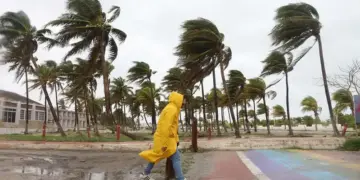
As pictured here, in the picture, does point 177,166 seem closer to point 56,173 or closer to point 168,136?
point 168,136

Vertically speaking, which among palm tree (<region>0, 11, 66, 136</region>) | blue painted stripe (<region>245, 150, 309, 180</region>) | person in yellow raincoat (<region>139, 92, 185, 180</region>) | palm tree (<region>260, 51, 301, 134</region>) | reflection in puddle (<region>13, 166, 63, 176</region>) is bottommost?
blue painted stripe (<region>245, 150, 309, 180</region>)

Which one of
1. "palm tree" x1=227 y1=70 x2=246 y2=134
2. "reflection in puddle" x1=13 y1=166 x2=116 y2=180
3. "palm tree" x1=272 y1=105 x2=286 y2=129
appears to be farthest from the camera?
"palm tree" x1=272 y1=105 x2=286 y2=129

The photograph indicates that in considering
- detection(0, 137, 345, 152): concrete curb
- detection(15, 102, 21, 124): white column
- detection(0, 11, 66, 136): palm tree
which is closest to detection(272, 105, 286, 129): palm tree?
detection(15, 102, 21, 124): white column

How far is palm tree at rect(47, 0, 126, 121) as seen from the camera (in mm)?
19344

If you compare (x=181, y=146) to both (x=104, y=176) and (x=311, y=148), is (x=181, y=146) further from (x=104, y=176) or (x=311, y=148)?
(x=104, y=176)

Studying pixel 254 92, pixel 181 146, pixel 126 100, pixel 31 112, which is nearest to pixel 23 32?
pixel 181 146

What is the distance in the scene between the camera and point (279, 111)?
71750 millimetres

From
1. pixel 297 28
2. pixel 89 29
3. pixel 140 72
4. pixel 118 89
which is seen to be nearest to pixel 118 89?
pixel 118 89

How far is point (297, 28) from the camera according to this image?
15336 millimetres

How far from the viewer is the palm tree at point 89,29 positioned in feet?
63.5

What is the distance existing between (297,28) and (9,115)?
53296mm

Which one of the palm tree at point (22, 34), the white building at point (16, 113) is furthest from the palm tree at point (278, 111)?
the palm tree at point (22, 34)

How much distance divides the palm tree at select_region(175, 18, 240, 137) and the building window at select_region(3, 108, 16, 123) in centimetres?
4530

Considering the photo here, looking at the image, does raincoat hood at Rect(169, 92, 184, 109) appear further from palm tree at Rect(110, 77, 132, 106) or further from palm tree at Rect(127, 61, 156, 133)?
→ palm tree at Rect(110, 77, 132, 106)
